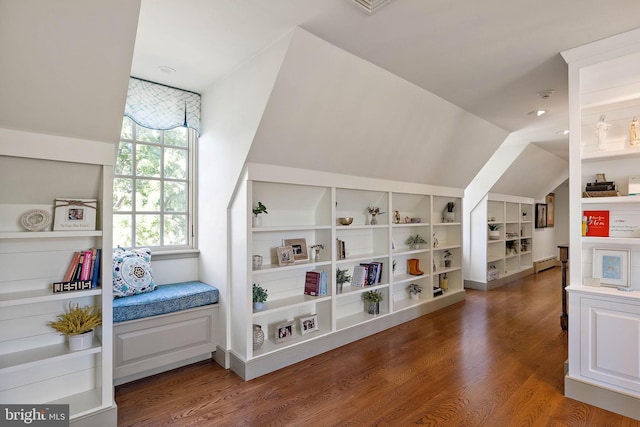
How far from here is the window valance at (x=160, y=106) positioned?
2.80 m

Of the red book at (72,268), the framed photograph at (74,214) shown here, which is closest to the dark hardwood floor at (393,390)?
the red book at (72,268)

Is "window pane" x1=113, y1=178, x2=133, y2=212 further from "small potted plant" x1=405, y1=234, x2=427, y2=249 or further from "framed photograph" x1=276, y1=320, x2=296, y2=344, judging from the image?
"small potted plant" x1=405, y1=234, x2=427, y2=249

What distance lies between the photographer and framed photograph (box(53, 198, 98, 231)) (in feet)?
6.38

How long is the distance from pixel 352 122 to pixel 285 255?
1.37m

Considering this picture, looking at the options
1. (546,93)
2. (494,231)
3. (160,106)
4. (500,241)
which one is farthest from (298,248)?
(500,241)

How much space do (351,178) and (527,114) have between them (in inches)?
90.7

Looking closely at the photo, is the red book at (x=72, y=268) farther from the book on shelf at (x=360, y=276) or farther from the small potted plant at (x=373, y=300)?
the small potted plant at (x=373, y=300)

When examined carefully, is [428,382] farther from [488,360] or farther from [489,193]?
[489,193]

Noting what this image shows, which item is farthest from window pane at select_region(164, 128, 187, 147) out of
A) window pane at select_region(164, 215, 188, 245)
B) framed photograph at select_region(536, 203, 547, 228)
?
framed photograph at select_region(536, 203, 547, 228)

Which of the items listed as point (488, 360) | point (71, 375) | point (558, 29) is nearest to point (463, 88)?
point (558, 29)

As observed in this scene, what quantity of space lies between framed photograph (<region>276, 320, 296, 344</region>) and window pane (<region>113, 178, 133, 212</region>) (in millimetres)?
1763

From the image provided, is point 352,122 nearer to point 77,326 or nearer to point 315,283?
point 315,283

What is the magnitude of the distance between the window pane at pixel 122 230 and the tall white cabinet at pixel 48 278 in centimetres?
81

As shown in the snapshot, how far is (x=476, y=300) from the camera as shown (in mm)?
5090
